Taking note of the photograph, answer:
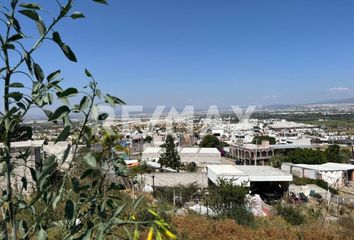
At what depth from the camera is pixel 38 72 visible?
83 cm

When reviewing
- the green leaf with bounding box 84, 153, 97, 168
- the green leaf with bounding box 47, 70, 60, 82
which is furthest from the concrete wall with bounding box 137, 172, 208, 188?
the green leaf with bounding box 84, 153, 97, 168

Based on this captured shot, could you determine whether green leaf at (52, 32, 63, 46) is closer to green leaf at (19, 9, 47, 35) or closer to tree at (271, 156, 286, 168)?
green leaf at (19, 9, 47, 35)

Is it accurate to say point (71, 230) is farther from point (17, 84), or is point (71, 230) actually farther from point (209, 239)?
point (209, 239)

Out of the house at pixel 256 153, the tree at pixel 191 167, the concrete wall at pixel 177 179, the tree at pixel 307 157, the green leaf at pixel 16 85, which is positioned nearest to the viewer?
the green leaf at pixel 16 85

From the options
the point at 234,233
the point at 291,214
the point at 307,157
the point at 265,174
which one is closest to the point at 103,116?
the point at 234,233

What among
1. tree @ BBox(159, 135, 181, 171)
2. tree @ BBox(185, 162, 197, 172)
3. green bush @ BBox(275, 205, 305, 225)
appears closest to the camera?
green bush @ BBox(275, 205, 305, 225)

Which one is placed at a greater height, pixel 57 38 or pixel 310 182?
pixel 57 38

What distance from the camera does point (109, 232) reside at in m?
0.77

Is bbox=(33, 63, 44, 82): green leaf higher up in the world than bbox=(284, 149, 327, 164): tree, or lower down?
higher up

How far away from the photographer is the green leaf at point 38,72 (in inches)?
32.3

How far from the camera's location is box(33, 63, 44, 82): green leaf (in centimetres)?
82

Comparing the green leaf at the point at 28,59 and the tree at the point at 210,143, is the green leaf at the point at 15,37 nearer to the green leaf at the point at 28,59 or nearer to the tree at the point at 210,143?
the green leaf at the point at 28,59

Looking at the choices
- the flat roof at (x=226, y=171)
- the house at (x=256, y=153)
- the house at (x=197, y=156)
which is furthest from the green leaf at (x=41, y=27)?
the house at (x=256, y=153)

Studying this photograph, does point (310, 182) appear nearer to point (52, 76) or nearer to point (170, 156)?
point (170, 156)
